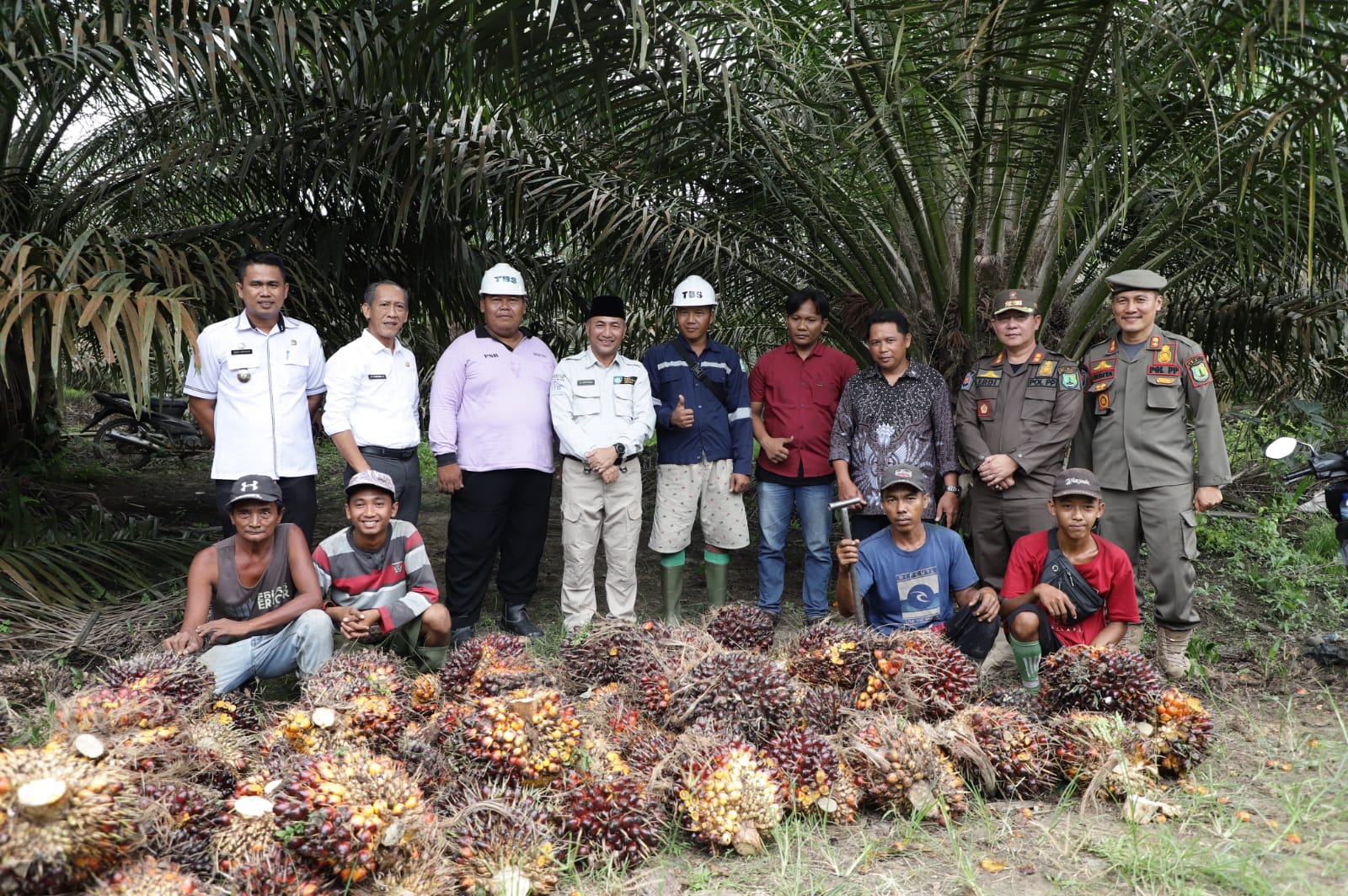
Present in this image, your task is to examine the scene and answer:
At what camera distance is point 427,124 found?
5004mm

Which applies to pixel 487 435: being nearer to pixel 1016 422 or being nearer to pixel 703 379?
pixel 703 379

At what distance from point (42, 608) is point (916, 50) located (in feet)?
14.2

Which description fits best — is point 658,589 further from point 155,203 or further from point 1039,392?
point 155,203

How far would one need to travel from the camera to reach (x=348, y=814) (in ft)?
7.92

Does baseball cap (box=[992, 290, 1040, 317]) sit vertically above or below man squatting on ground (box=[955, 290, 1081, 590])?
above

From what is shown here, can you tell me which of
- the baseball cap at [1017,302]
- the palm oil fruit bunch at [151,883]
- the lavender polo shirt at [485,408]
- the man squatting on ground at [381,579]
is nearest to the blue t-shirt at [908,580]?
the baseball cap at [1017,302]

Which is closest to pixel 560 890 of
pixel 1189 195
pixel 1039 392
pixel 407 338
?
pixel 1039 392

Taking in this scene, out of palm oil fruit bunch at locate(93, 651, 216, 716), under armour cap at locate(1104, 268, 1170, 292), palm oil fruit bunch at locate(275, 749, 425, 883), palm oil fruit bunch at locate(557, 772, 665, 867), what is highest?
under armour cap at locate(1104, 268, 1170, 292)

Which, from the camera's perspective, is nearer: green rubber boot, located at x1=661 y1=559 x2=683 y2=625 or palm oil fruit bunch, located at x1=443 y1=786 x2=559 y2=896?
palm oil fruit bunch, located at x1=443 y1=786 x2=559 y2=896

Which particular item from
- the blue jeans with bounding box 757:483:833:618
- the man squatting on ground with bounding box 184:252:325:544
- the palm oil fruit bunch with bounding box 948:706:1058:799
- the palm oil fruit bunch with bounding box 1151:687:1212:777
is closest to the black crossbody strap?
the blue jeans with bounding box 757:483:833:618

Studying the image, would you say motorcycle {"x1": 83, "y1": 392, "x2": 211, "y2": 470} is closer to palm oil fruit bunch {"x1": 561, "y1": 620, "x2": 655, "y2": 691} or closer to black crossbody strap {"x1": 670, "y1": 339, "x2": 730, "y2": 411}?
black crossbody strap {"x1": 670, "y1": 339, "x2": 730, "y2": 411}

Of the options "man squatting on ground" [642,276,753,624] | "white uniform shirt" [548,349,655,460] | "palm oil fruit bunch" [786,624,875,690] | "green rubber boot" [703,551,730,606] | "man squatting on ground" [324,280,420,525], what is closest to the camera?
"palm oil fruit bunch" [786,624,875,690]

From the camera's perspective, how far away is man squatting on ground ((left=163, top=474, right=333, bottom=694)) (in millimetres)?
3645

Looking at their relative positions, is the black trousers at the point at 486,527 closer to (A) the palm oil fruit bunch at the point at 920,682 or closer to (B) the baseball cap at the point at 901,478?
(B) the baseball cap at the point at 901,478
